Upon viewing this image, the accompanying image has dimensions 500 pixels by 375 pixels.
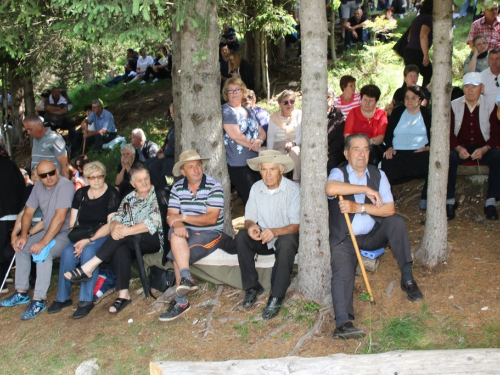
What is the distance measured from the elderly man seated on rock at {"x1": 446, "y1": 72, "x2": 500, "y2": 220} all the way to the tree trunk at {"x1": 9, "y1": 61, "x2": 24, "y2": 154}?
1149 centimetres

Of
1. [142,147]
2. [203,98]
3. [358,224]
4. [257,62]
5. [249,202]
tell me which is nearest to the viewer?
[358,224]

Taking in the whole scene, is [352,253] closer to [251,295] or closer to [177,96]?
[251,295]

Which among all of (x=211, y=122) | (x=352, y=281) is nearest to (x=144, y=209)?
(x=211, y=122)

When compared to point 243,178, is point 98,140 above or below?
above

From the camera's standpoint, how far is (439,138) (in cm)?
611

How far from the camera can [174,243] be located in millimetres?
6312

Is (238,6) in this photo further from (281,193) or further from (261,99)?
(281,193)

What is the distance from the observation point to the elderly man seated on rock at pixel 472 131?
7289 millimetres

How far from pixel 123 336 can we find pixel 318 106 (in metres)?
3.12

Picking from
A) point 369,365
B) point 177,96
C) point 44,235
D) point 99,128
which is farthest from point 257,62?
point 369,365

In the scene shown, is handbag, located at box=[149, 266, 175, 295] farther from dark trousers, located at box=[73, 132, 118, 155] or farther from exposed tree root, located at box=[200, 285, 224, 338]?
A: dark trousers, located at box=[73, 132, 118, 155]

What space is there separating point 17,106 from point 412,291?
1386 cm

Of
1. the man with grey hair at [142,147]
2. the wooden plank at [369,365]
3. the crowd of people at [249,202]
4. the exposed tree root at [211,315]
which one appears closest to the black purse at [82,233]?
the crowd of people at [249,202]

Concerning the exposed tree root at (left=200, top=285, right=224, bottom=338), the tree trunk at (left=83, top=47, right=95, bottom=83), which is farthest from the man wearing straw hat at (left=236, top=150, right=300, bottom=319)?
the tree trunk at (left=83, top=47, right=95, bottom=83)
